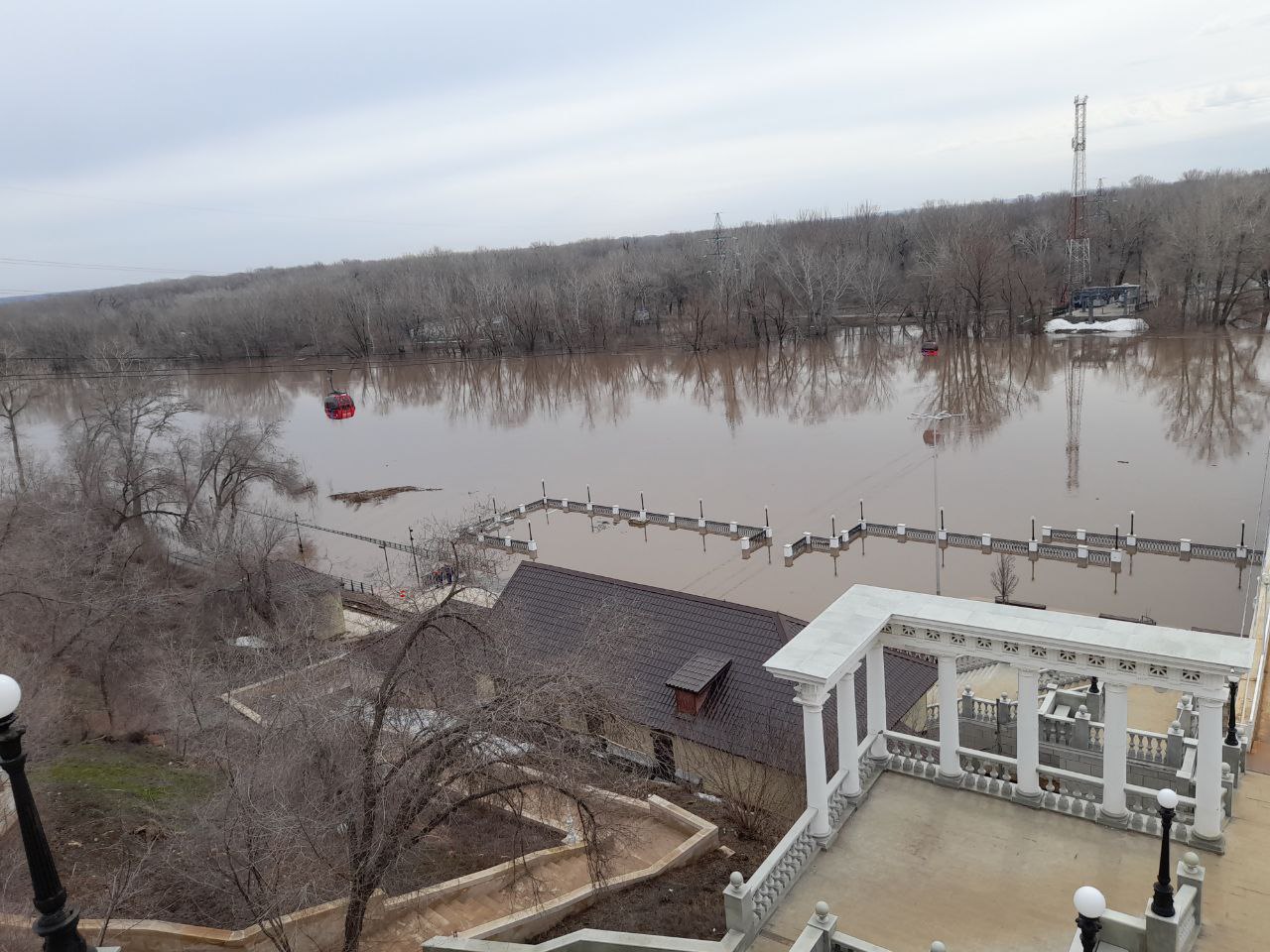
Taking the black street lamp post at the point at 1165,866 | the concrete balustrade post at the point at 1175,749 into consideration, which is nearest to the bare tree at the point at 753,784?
the concrete balustrade post at the point at 1175,749

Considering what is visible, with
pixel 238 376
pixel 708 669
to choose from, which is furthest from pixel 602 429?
pixel 238 376

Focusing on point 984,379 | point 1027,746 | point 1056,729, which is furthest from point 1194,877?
point 984,379

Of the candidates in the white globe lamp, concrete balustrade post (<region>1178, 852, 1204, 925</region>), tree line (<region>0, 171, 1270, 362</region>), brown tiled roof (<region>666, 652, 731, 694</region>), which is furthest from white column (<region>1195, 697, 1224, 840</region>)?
tree line (<region>0, 171, 1270, 362</region>)

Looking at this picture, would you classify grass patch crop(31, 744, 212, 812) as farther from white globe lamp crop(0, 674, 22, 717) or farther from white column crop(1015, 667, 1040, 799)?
white column crop(1015, 667, 1040, 799)

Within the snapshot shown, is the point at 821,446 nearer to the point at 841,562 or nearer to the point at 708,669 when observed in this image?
the point at 841,562

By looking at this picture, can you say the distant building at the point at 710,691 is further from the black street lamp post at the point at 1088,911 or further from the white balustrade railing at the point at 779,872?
the black street lamp post at the point at 1088,911

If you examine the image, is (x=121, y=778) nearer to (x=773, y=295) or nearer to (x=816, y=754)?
(x=816, y=754)
